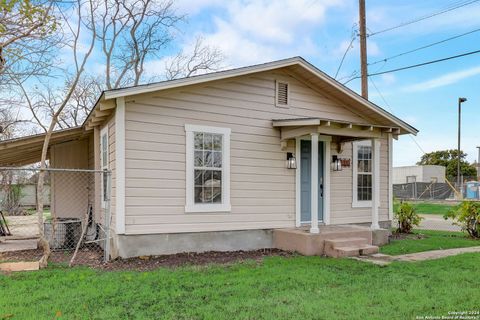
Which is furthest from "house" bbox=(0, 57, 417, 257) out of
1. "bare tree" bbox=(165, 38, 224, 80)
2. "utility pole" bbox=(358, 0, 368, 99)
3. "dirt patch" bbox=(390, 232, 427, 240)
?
"bare tree" bbox=(165, 38, 224, 80)

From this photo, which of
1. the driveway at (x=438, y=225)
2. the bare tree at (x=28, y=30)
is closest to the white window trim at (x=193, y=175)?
the bare tree at (x=28, y=30)

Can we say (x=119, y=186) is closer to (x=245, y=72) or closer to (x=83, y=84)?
(x=245, y=72)

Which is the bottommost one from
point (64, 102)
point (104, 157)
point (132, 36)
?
point (104, 157)

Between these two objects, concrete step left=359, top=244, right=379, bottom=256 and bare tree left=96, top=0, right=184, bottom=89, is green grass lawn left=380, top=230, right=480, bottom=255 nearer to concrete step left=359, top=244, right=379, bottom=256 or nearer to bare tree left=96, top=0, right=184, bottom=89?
concrete step left=359, top=244, right=379, bottom=256

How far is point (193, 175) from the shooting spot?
7.51m

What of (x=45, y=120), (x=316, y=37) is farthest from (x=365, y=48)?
(x=45, y=120)

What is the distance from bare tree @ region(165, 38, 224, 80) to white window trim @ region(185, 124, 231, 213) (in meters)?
15.3

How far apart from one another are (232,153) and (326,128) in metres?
1.98

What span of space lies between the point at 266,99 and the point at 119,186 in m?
3.61

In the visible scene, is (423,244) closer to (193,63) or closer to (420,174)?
(193,63)

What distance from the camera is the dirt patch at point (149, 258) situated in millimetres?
6512

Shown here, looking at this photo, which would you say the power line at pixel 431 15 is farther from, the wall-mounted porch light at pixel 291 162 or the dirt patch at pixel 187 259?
the dirt patch at pixel 187 259

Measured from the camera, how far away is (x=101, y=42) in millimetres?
19359

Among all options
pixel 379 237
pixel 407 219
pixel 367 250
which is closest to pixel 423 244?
pixel 379 237
